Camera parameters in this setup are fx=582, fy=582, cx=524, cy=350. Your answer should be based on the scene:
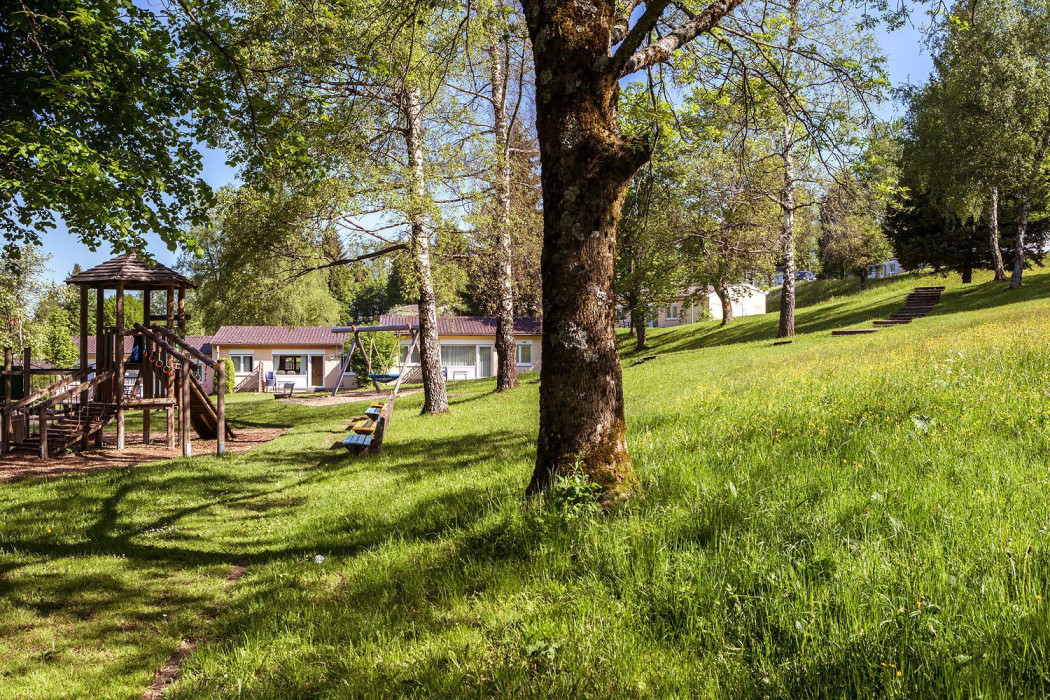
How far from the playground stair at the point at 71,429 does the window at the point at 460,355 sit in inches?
1151

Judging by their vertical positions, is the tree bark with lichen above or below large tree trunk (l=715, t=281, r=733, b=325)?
below

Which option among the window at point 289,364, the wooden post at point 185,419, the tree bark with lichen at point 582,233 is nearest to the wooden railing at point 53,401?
the wooden post at point 185,419

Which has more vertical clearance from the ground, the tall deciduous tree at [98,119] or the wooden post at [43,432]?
the tall deciduous tree at [98,119]

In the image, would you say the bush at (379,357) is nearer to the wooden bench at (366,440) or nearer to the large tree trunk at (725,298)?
the large tree trunk at (725,298)

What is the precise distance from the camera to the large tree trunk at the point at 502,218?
16.2 meters

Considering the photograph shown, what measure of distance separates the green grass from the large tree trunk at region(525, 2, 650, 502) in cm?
48

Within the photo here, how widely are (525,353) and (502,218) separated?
27.6 m

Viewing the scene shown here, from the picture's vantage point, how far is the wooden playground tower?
1223 centimetres

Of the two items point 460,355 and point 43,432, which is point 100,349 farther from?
point 460,355

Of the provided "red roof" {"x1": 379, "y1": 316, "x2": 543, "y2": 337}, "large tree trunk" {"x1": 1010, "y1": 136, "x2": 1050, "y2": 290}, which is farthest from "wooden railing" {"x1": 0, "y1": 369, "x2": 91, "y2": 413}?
"large tree trunk" {"x1": 1010, "y1": 136, "x2": 1050, "y2": 290}

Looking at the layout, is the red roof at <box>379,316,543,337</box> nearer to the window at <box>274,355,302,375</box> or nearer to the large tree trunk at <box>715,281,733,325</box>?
the window at <box>274,355,302,375</box>

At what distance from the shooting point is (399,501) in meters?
6.50

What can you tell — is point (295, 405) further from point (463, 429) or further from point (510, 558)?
point (510, 558)

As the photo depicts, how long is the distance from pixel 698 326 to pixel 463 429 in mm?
31828
